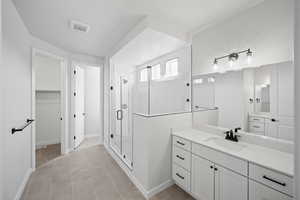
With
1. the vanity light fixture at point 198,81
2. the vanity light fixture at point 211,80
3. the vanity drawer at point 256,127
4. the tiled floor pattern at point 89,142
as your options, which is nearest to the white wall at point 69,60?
the tiled floor pattern at point 89,142

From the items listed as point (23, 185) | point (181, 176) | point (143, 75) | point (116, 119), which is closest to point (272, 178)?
point (181, 176)

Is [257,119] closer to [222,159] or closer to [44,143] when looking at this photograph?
[222,159]

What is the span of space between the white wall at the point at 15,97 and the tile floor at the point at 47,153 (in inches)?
22.4

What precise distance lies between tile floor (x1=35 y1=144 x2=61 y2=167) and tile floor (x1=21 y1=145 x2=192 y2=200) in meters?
0.18

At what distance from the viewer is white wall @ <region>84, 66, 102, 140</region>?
4.32 metres

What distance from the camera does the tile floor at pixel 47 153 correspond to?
259 centimetres

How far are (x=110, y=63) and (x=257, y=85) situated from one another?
301 centimetres

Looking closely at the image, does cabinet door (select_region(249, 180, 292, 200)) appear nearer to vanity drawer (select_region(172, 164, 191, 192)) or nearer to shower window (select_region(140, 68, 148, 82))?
vanity drawer (select_region(172, 164, 191, 192))

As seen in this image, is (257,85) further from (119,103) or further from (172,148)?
(119,103)

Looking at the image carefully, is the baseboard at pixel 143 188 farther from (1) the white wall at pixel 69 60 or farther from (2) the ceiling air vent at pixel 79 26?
(2) the ceiling air vent at pixel 79 26

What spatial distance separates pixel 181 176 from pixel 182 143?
467mm

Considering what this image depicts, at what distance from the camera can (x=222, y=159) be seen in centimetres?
128

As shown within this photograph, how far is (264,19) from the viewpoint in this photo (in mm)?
1426

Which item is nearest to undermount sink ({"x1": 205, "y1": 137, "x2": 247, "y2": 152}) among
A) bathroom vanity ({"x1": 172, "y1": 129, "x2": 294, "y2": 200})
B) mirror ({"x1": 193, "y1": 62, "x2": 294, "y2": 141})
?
bathroom vanity ({"x1": 172, "y1": 129, "x2": 294, "y2": 200})
